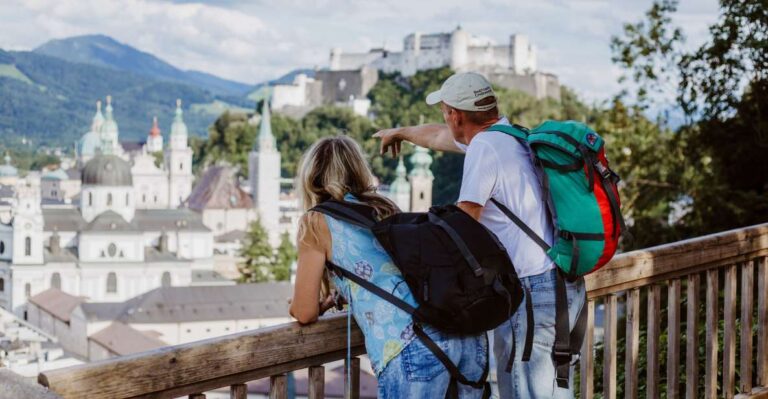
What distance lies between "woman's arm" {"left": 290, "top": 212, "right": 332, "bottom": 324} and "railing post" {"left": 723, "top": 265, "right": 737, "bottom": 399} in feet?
6.44

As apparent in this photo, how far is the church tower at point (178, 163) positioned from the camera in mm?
94562

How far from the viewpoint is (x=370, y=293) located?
8.34ft

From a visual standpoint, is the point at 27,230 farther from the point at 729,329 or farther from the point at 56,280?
the point at 729,329

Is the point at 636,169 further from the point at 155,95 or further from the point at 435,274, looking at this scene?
the point at 155,95

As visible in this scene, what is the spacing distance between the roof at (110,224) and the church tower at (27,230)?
2881 millimetres

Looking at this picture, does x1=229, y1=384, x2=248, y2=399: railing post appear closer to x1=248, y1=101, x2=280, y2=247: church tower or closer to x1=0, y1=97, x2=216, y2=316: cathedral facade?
x1=0, y1=97, x2=216, y2=316: cathedral facade

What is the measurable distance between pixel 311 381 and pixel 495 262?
0.54m

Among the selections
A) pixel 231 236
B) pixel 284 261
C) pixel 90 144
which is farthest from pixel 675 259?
pixel 90 144

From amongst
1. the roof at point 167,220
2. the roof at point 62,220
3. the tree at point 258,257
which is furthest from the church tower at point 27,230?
the tree at point 258,257

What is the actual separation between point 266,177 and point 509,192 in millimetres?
84860

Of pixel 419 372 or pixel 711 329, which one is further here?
pixel 711 329

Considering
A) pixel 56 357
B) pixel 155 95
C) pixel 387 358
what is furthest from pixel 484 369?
pixel 155 95

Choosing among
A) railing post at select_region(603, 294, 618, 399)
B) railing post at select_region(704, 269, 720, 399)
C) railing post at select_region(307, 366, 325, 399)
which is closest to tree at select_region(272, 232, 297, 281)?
railing post at select_region(704, 269, 720, 399)

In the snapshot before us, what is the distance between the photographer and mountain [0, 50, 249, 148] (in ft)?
380
